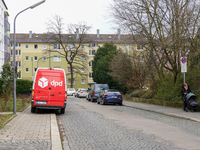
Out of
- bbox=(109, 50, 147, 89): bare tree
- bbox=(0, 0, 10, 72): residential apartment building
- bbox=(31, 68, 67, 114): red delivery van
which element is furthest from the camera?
bbox=(0, 0, 10, 72): residential apartment building

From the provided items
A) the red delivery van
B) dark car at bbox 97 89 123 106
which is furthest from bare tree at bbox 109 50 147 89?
the red delivery van

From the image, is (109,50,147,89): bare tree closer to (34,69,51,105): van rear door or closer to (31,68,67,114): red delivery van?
(31,68,67,114): red delivery van

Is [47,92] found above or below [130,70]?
below

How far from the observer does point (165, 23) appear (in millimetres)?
20953

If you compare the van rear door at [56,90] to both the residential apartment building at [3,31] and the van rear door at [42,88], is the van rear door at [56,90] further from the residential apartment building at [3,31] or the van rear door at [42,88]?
the residential apartment building at [3,31]

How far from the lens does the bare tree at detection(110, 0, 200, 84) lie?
62.7ft

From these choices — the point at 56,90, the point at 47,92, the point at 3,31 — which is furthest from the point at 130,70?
the point at 3,31

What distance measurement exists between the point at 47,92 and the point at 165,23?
9393 millimetres

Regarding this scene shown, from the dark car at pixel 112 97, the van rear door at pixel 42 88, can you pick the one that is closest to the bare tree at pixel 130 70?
the dark car at pixel 112 97

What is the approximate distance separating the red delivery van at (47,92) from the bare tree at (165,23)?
23.4 ft

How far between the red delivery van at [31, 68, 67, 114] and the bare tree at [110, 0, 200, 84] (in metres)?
7.12

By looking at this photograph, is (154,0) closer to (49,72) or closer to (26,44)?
(49,72)

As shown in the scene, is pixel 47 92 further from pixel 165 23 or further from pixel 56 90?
pixel 165 23

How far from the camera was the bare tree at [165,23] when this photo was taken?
1911 centimetres
